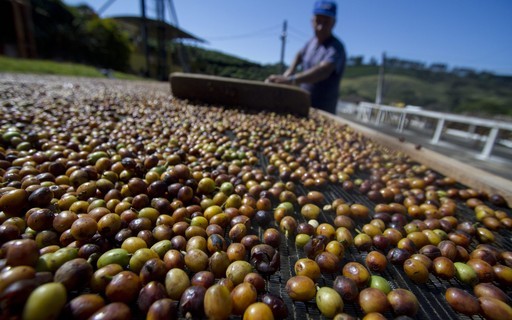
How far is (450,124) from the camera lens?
14.7 m

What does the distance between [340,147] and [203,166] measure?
1983 mm

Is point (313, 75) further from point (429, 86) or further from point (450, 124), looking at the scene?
point (429, 86)

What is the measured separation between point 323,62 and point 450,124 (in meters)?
13.9

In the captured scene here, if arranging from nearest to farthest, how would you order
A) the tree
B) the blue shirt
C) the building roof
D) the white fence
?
1. the blue shirt
2. the white fence
3. the tree
4. the building roof

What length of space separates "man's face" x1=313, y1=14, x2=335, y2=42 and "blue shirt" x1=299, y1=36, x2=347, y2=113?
0.47 feet

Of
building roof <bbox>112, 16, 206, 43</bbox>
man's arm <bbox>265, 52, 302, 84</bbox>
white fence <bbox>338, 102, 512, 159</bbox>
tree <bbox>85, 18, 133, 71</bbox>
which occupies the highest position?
building roof <bbox>112, 16, 206, 43</bbox>

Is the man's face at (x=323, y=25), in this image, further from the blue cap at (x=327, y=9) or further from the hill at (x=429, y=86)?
the hill at (x=429, y=86)

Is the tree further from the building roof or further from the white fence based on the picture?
the white fence

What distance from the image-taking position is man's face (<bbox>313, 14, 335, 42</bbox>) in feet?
17.5

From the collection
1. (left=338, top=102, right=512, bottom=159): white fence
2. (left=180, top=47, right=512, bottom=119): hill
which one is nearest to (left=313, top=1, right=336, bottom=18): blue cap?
(left=338, top=102, right=512, bottom=159): white fence

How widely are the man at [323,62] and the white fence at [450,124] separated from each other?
4.24 meters

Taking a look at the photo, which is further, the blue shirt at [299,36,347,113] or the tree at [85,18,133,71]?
the tree at [85,18,133,71]

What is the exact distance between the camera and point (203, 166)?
2.38 metres

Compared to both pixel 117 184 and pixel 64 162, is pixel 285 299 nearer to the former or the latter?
pixel 117 184
